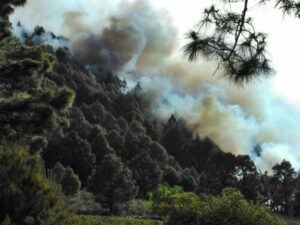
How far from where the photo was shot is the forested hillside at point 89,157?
540 inches

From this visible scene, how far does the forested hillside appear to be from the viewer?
45.0 feet

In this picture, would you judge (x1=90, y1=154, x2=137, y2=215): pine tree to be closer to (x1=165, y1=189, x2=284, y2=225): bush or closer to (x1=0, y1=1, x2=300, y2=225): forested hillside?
(x1=0, y1=1, x2=300, y2=225): forested hillside

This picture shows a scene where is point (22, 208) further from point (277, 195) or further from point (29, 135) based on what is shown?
point (277, 195)

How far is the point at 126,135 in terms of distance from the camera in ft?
322

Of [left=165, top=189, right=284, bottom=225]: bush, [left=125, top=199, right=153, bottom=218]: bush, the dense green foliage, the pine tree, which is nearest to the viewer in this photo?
the dense green foliage

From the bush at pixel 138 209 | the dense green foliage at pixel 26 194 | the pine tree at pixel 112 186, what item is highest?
the pine tree at pixel 112 186

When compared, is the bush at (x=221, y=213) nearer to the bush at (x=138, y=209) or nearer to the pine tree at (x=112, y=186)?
the bush at (x=138, y=209)

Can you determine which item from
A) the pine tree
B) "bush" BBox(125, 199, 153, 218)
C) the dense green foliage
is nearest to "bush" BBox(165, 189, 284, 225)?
the dense green foliage

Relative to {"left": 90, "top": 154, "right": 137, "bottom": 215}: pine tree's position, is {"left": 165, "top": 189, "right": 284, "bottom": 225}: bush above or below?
below

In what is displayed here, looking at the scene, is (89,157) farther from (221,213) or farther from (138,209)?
(221,213)

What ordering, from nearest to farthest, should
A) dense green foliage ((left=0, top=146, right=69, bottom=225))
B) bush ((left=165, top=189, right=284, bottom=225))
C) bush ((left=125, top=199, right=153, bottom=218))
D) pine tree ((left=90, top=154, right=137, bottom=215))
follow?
dense green foliage ((left=0, top=146, right=69, bottom=225)) < bush ((left=165, top=189, right=284, bottom=225)) < bush ((left=125, top=199, right=153, bottom=218)) < pine tree ((left=90, top=154, right=137, bottom=215))

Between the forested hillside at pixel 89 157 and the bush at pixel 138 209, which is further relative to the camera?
the bush at pixel 138 209

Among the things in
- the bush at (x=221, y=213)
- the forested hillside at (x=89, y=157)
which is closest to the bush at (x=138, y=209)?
the forested hillside at (x=89, y=157)

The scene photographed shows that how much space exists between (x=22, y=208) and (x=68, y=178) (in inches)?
A: 1856
